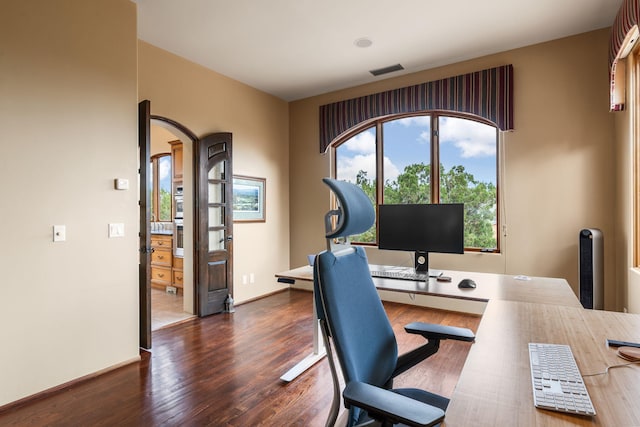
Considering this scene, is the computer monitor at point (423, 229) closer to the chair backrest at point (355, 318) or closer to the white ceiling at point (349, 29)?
the chair backrest at point (355, 318)

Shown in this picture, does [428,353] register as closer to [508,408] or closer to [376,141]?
[508,408]

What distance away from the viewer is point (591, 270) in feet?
10.2

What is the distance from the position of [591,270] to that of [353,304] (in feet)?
9.66

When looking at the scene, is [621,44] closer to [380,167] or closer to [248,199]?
[380,167]

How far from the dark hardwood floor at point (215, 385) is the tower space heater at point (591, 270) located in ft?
3.53

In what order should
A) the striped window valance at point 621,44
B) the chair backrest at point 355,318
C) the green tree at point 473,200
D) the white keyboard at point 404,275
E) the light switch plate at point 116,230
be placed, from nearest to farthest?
the chair backrest at point 355,318 < the striped window valance at point 621,44 < the white keyboard at point 404,275 < the light switch plate at point 116,230 < the green tree at point 473,200

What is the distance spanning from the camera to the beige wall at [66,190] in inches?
88.7

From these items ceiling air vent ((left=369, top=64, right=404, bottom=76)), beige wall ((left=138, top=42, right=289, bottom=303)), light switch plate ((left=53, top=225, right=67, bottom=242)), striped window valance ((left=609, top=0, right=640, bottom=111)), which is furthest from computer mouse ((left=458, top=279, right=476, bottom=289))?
beige wall ((left=138, top=42, right=289, bottom=303))

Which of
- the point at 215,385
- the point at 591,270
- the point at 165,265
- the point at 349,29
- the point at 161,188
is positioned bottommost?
the point at 215,385

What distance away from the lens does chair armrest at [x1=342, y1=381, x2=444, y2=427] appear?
0.86 m

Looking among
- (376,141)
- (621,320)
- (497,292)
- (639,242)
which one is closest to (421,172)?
(376,141)

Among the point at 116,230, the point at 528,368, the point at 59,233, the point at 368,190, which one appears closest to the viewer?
the point at 528,368

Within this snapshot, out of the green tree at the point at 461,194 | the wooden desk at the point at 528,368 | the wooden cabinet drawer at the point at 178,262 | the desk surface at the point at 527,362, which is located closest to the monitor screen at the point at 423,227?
the desk surface at the point at 527,362

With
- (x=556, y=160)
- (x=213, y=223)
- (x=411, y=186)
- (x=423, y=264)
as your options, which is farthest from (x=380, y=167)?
(x=213, y=223)
